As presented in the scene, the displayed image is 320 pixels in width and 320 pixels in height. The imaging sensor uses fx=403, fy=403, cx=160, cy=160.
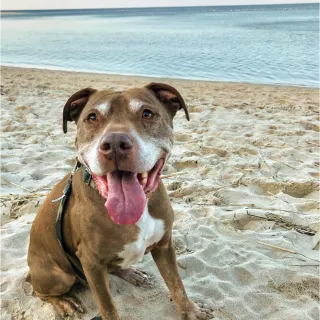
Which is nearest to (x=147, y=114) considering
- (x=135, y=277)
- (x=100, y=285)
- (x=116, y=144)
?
(x=116, y=144)

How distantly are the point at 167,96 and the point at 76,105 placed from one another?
26.5 inches

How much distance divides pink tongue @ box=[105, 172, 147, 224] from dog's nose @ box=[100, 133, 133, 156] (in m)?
0.21

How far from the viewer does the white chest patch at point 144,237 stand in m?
2.70

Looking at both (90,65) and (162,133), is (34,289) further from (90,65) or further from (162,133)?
(90,65)

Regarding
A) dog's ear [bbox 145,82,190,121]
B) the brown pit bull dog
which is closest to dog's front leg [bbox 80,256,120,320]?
the brown pit bull dog

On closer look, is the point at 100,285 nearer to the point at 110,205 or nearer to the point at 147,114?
the point at 110,205

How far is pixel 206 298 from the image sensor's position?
3.29 m

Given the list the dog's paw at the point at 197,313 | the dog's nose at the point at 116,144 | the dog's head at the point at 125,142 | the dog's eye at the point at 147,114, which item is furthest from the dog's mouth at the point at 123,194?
the dog's paw at the point at 197,313

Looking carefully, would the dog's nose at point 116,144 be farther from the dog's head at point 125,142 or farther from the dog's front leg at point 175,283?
the dog's front leg at point 175,283

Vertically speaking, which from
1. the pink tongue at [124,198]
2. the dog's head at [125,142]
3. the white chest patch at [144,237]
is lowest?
the white chest patch at [144,237]

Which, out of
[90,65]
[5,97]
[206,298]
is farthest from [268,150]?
[90,65]

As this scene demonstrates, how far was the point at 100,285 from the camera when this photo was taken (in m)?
2.71

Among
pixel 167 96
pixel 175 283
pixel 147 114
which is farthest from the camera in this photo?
pixel 175 283

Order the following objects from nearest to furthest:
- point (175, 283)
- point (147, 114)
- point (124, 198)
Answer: point (124, 198)
point (147, 114)
point (175, 283)
